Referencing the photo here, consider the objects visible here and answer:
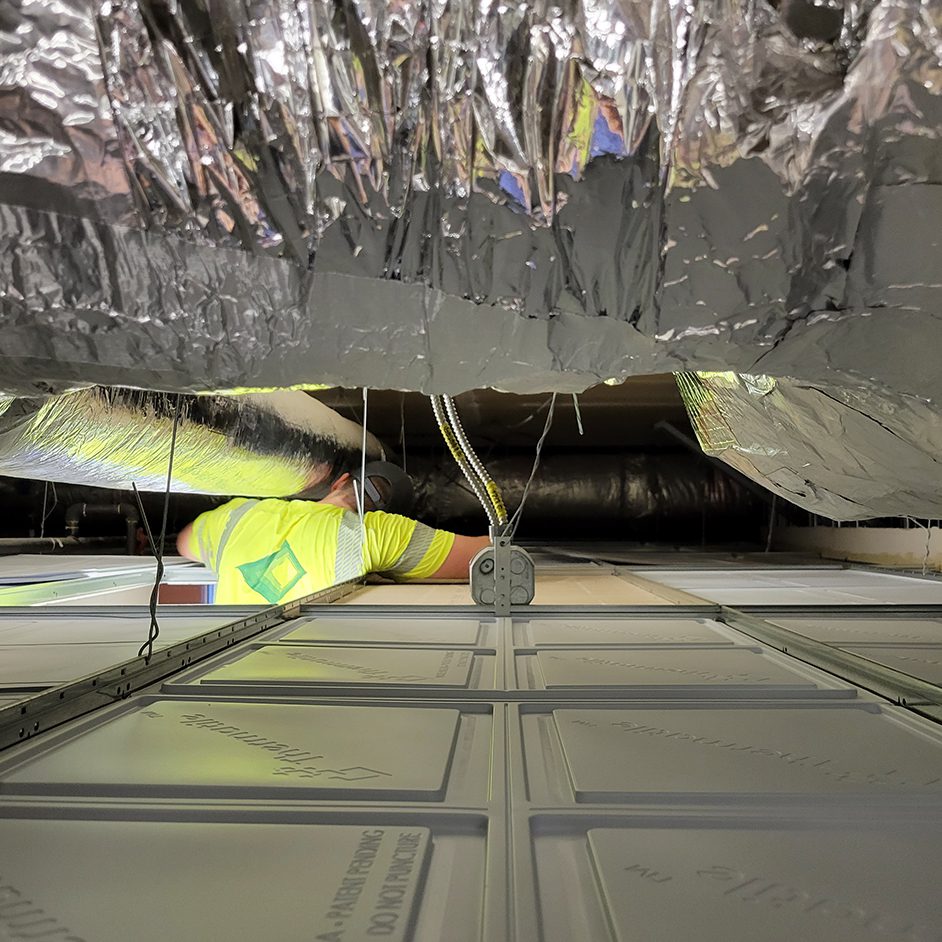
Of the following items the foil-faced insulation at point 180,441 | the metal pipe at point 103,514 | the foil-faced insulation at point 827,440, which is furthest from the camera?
the metal pipe at point 103,514

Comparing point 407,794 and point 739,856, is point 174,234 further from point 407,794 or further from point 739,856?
point 739,856

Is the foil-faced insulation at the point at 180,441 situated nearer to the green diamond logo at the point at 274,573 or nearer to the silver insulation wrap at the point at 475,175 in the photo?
the green diamond logo at the point at 274,573

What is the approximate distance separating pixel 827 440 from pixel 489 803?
92 cm

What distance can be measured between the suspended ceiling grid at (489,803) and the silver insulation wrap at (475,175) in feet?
1.46

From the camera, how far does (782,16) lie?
0.49 metres

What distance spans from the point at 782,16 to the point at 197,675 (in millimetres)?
1132

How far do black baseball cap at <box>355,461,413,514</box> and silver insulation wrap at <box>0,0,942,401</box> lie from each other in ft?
7.86

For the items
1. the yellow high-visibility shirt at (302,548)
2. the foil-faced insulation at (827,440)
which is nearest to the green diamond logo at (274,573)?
the yellow high-visibility shirt at (302,548)

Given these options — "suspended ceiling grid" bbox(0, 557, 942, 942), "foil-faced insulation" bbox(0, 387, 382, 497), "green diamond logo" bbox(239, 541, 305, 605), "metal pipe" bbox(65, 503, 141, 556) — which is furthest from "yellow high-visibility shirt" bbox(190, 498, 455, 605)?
"metal pipe" bbox(65, 503, 141, 556)

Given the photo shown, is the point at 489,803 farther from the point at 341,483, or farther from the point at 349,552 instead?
the point at 341,483

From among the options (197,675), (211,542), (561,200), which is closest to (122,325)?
(561,200)

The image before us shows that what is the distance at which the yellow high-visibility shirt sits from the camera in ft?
7.93

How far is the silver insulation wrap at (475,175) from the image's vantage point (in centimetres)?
49

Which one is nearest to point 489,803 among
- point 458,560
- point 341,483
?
point 458,560
